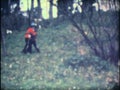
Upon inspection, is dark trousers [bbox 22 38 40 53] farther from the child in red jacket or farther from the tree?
the tree

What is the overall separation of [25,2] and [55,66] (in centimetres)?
106

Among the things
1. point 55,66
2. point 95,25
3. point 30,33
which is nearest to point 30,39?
point 30,33

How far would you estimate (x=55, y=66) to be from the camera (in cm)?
514

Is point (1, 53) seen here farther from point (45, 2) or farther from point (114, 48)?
point (114, 48)

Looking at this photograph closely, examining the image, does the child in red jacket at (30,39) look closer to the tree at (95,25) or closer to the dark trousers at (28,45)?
the dark trousers at (28,45)

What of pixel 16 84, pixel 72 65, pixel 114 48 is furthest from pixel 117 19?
pixel 16 84

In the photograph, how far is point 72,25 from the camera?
521cm

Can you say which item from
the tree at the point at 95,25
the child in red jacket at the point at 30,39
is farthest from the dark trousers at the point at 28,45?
the tree at the point at 95,25

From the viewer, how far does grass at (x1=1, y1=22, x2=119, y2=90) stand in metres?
5.07

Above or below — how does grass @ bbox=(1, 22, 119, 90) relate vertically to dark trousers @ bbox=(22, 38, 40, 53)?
below

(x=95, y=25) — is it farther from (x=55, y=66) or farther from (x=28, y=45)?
(x=28, y=45)

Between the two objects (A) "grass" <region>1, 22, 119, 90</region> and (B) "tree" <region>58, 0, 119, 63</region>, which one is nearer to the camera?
(A) "grass" <region>1, 22, 119, 90</region>

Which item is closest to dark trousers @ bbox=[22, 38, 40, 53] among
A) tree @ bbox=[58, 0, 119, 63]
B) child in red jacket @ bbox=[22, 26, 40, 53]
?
child in red jacket @ bbox=[22, 26, 40, 53]

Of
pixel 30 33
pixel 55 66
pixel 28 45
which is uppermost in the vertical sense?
pixel 30 33
